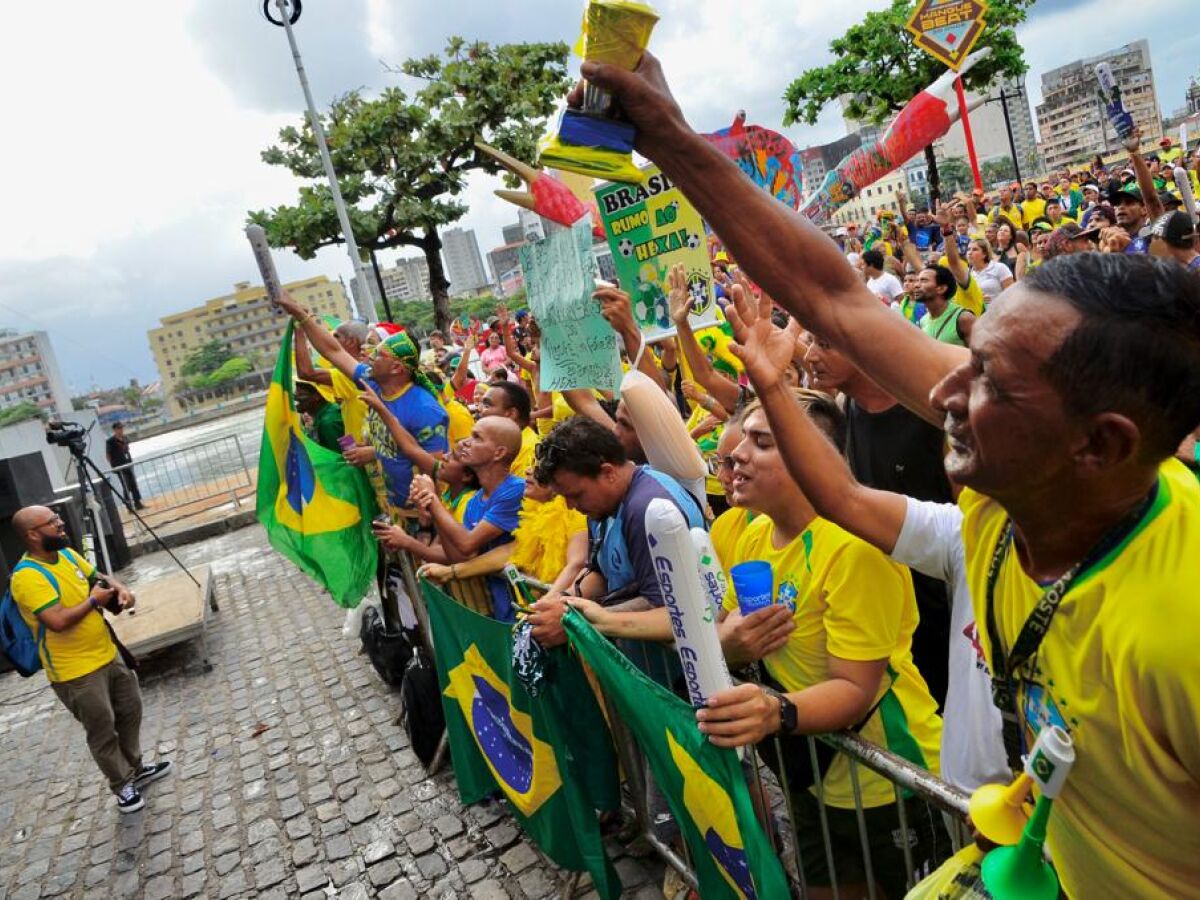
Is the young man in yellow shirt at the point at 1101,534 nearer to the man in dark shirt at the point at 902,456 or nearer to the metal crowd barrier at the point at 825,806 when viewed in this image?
the metal crowd barrier at the point at 825,806

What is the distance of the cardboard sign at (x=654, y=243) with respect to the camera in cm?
446

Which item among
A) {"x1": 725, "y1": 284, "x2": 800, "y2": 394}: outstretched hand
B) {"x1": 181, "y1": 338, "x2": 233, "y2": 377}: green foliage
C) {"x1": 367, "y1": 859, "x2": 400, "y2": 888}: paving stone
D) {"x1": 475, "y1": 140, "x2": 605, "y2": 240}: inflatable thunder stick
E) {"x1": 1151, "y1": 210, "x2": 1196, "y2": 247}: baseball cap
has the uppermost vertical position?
{"x1": 181, "y1": 338, "x2": 233, "y2": 377}: green foliage

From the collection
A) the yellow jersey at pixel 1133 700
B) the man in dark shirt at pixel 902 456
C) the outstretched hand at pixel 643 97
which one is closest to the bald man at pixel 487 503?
the man in dark shirt at pixel 902 456

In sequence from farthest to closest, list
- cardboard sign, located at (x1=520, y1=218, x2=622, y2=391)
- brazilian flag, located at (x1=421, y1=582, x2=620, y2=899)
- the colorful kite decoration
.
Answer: the colorful kite decoration → cardboard sign, located at (x1=520, y1=218, x2=622, y2=391) → brazilian flag, located at (x1=421, y1=582, x2=620, y2=899)

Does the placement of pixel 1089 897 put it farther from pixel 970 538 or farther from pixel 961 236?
pixel 961 236

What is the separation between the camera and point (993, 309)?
1.21 m

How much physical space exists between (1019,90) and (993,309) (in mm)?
32805

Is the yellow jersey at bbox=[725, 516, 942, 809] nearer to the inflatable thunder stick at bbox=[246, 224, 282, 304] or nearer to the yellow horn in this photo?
the yellow horn

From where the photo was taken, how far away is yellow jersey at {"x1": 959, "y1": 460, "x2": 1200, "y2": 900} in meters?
0.96

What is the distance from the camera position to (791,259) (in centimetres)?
170

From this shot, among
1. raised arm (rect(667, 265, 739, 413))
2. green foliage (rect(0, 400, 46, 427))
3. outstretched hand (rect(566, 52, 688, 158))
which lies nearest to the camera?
outstretched hand (rect(566, 52, 688, 158))

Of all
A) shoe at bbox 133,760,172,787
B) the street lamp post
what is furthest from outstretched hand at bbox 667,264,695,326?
the street lamp post

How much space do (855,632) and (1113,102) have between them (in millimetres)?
8209

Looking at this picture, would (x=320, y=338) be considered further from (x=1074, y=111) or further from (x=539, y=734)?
(x=1074, y=111)
